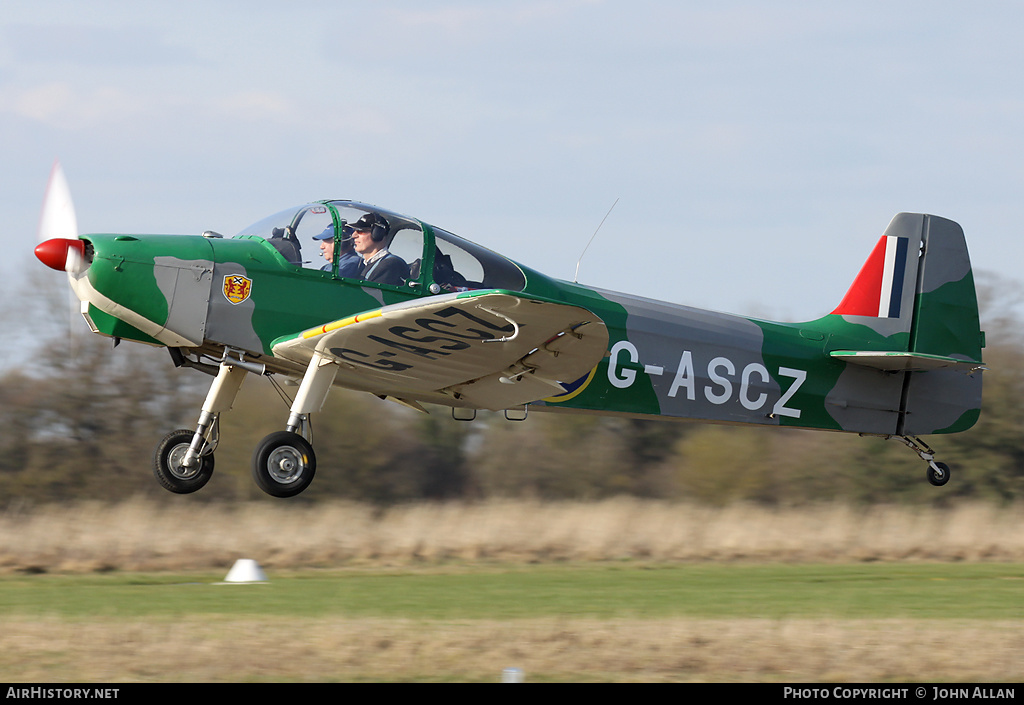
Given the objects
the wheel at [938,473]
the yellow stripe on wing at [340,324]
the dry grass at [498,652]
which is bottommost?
the dry grass at [498,652]

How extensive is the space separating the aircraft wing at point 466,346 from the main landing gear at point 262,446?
283 millimetres

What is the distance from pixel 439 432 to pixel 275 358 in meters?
11.9

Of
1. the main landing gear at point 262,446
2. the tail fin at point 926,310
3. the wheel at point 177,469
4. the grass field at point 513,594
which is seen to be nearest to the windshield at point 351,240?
the main landing gear at point 262,446

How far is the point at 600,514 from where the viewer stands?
16641mm

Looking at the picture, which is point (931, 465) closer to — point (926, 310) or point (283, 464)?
point (926, 310)

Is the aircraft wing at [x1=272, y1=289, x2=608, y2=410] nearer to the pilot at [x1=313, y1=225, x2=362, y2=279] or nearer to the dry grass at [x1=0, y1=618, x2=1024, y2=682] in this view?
the pilot at [x1=313, y1=225, x2=362, y2=279]

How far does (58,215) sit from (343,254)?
6.98 feet

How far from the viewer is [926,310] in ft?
38.2

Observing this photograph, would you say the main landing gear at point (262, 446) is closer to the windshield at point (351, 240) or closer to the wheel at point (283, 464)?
the wheel at point (283, 464)

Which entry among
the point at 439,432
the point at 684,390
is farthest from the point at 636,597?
the point at 439,432

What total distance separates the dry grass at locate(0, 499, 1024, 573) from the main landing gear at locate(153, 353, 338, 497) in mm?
3935

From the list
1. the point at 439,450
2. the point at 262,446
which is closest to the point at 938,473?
the point at 262,446

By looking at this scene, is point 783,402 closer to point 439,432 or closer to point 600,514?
point 600,514

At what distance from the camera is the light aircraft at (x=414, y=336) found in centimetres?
820
